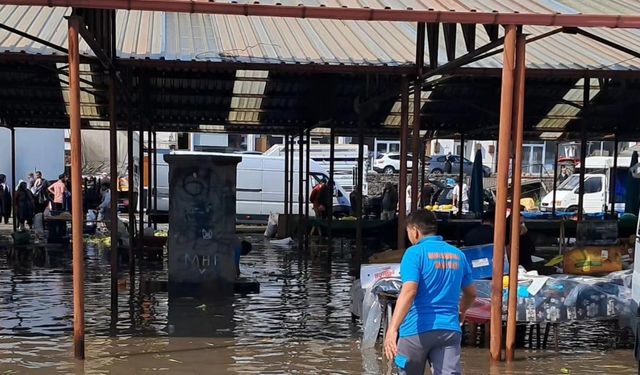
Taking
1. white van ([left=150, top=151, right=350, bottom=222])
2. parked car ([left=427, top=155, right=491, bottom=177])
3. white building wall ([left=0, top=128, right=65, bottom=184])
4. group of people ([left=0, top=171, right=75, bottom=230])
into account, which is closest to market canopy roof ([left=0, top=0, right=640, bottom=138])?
group of people ([left=0, top=171, right=75, bottom=230])

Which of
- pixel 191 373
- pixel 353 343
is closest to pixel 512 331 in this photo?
pixel 353 343

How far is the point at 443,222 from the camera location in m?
17.9

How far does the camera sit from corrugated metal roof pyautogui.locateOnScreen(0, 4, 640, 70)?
10383 millimetres

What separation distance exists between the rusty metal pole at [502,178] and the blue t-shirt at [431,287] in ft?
8.62

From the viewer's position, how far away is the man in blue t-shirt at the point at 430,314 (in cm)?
483

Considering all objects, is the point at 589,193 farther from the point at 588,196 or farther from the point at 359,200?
the point at 359,200

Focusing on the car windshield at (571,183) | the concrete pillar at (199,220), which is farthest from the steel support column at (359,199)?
the car windshield at (571,183)

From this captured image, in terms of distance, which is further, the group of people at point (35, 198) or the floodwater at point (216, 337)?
the group of people at point (35, 198)

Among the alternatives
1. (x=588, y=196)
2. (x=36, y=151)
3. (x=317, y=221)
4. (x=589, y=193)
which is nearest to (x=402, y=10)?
(x=317, y=221)

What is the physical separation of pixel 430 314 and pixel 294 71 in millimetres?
5982

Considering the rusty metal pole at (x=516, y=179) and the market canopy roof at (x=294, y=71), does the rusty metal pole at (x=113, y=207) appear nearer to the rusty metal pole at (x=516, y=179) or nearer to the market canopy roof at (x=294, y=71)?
the market canopy roof at (x=294, y=71)

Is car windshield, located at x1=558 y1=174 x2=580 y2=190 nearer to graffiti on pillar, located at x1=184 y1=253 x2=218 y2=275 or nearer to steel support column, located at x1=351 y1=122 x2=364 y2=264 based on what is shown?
steel support column, located at x1=351 y1=122 x2=364 y2=264

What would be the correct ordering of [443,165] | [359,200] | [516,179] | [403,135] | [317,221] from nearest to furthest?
[516,179], [403,135], [359,200], [317,221], [443,165]

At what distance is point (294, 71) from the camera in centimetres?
1018
